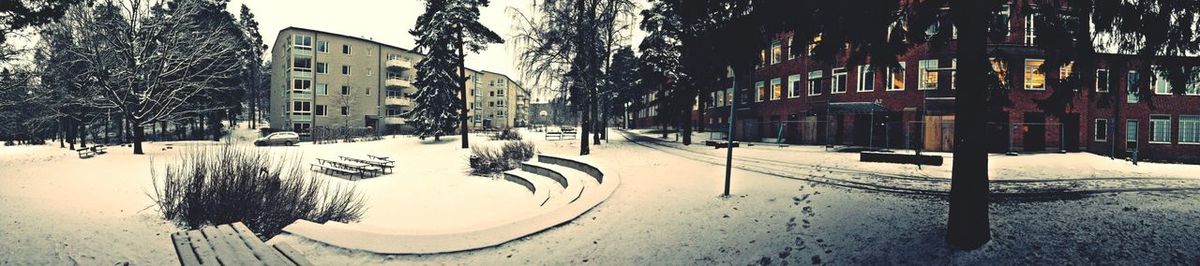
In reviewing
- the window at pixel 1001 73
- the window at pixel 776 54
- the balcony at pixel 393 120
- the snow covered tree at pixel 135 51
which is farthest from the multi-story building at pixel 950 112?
the balcony at pixel 393 120

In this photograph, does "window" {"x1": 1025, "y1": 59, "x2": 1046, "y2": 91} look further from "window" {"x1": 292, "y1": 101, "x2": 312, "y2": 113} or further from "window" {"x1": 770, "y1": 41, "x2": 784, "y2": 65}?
"window" {"x1": 292, "y1": 101, "x2": 312, "y2": 113}

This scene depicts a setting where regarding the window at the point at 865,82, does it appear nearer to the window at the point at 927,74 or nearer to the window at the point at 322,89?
the window at the point at 927,74

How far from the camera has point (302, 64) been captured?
5019 centimetres

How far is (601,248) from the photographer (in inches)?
248

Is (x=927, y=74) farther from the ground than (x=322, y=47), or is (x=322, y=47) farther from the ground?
(x=322, y=47)

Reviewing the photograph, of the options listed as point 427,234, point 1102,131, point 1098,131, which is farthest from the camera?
point 1102,131

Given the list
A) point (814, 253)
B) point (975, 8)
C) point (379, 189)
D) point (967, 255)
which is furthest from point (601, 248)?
point (379, 189)

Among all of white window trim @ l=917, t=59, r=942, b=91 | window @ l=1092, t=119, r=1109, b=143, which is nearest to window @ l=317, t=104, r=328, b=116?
white window trim @ l=917, t=59, r=942, b=91

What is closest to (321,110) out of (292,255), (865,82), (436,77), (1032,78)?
(436,77)

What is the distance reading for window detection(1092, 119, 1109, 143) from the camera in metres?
25.7

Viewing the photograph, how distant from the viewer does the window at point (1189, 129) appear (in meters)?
26.9

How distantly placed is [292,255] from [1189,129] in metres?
42.9

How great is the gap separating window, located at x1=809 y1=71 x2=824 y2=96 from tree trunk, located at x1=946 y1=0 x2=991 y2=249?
2694 cm

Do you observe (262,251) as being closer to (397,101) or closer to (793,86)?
(793,86)
